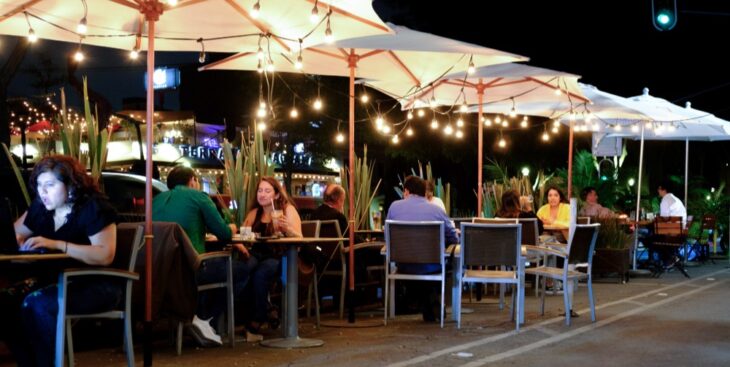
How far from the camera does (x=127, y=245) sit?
655 cm

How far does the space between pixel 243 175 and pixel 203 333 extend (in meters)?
2.30

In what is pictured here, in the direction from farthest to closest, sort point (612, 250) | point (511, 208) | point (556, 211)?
1. point (612, 250)
2. point (556, 211)
3. point (511, 208)

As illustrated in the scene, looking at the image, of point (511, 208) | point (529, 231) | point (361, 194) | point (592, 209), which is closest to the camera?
point (529, 231)

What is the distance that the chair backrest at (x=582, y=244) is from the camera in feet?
32.9

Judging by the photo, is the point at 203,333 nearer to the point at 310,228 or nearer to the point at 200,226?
the point at 200,226

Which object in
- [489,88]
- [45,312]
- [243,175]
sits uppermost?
[489,88]

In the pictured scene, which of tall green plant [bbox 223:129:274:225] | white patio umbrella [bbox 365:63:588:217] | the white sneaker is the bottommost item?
the white sneaker

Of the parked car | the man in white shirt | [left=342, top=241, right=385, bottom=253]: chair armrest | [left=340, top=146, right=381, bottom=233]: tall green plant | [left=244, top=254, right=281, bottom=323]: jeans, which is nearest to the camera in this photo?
[left=244, top=254, right=281, bottom=323]: jeans

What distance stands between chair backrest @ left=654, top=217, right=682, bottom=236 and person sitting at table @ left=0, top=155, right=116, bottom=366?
13176 millimetres

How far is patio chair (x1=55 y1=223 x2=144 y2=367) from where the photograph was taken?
5604 mm

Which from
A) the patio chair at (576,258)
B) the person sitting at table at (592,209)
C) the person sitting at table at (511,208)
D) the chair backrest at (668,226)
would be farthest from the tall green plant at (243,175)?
the chair backrest at (668,226)

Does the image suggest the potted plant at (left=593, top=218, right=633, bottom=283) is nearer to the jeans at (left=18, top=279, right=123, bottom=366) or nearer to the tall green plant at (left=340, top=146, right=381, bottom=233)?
the tall green plant at (left=340, top=146, right=381, bottom=233)

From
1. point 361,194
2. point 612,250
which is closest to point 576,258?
point 361,194

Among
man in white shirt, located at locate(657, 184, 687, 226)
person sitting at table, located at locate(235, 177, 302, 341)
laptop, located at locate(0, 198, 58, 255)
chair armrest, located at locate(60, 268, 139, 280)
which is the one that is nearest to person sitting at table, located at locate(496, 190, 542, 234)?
person sitting at table, located at locate(235, 177, 302, 341)
